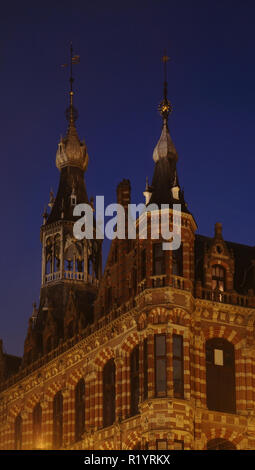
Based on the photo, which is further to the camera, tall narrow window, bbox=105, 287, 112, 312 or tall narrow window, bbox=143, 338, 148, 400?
tall narrow window, bbox=105, 287, 112, 312

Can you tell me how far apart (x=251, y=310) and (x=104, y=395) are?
11506mm

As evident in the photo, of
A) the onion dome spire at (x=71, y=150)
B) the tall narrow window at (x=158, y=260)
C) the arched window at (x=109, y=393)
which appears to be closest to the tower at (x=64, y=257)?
the onion dome spire at (x=71, y=150)

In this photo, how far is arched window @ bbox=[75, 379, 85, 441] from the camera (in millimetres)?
79750

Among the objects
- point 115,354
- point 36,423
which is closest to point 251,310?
point 115,354

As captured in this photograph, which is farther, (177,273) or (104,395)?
(104,395)

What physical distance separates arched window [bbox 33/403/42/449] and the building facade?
0.19 metres

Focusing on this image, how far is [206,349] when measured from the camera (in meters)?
72.0

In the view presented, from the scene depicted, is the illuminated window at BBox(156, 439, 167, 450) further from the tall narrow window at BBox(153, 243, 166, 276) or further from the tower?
the tower

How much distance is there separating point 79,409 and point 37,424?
833 cm

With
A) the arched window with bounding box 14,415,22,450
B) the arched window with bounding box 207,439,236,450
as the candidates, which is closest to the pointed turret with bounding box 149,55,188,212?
the arched window with bounding box 207,439,236,450

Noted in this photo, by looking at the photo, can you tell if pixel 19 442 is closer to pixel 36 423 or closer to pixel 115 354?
pixel 36 423

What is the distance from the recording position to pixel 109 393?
7650 centimetres

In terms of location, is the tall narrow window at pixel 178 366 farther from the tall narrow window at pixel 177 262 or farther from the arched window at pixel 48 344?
the arched window at pixel 48 344

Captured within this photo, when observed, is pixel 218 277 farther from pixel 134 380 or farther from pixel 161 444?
pixel 161 444
